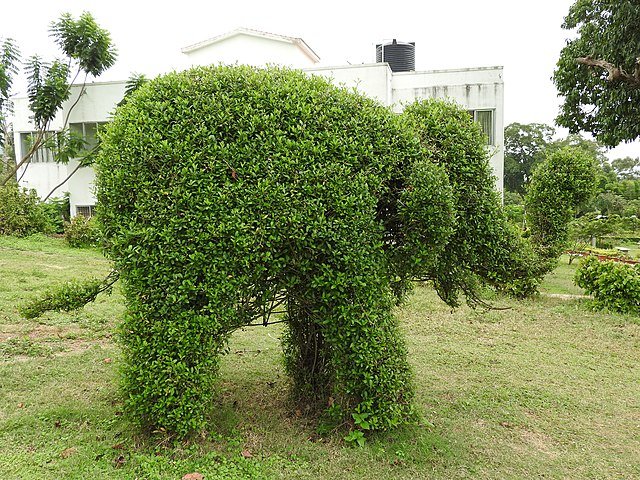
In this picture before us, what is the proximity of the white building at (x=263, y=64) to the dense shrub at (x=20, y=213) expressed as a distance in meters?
1.85

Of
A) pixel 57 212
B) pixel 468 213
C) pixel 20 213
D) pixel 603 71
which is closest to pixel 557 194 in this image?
pixel 468 213

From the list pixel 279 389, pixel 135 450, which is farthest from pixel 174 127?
pixel 279 389

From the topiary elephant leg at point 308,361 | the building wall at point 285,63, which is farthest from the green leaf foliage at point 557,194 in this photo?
the building wall at point 285,63

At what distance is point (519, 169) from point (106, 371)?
41310 millimetres

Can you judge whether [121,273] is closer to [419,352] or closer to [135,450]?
[135,450]

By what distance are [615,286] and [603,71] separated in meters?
6.84

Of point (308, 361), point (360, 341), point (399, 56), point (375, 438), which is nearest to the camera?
point (360, 341)

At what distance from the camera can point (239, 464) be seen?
4082 mm

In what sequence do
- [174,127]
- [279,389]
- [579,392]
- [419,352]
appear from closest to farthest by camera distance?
[174,127] → [279,389] → [579,392] → [419,352]

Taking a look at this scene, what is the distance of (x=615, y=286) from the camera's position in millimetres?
10172

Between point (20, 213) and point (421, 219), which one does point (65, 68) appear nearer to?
point (20, 213)

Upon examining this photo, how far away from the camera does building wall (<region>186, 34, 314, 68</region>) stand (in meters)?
19.8

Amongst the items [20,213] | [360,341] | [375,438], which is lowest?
[375,438]

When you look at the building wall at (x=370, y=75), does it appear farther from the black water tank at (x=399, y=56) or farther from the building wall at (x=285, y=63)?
the black water tank at (x=399, y=56)
